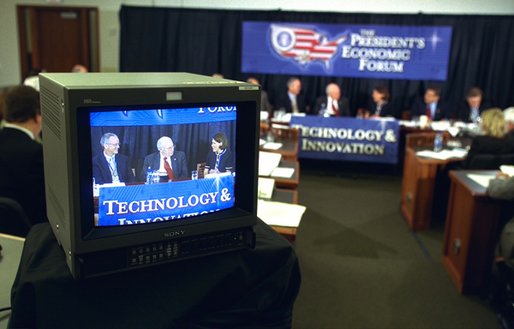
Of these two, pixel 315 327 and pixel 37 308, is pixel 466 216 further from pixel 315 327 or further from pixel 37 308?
pixel 37 308

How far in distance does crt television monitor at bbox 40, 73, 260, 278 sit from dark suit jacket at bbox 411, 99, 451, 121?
19.8 feet

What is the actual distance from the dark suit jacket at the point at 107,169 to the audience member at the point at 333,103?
19.3 feet

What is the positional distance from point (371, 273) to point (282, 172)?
3.55ft

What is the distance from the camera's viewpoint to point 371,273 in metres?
3.65

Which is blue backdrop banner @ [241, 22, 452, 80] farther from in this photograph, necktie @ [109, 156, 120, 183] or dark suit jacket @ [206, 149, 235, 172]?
necktie @ [109, 156, 120, 183]

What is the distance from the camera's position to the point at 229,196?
1.28 m

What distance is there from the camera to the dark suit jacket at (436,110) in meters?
6.86

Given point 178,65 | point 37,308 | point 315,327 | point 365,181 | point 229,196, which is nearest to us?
point 37,308

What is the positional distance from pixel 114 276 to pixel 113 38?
752cm

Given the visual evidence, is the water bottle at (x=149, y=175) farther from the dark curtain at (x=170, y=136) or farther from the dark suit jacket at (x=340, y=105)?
the dark suit jacket at (x=340, y=105)

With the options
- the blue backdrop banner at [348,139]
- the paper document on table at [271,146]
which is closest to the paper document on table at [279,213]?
the paper document on table at [271,146]

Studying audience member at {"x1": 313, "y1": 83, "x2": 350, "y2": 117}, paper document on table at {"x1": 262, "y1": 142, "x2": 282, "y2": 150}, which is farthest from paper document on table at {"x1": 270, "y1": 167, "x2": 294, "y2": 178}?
audience member at {"x1": 313, "y1": 83, "x2": 350, "y2": 117}

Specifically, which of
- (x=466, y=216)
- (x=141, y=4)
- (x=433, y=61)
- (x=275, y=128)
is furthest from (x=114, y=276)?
(x=141, y=4)

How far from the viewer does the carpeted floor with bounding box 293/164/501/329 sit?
3.04 metres
